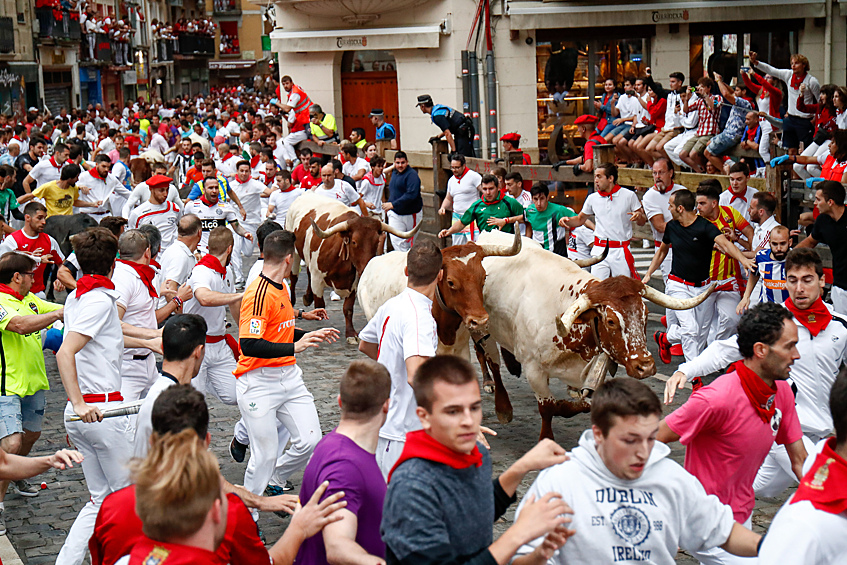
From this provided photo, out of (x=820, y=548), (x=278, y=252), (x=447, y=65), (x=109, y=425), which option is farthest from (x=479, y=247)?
(x=447, y=65)

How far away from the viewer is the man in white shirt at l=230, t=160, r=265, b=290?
49.9ft

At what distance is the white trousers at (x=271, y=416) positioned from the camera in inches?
264

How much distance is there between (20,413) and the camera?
702 centimetres

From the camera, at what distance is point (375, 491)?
4.06 metres

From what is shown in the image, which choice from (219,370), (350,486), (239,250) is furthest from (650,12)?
(350,486)

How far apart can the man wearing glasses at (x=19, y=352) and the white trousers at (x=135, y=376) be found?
59 cm

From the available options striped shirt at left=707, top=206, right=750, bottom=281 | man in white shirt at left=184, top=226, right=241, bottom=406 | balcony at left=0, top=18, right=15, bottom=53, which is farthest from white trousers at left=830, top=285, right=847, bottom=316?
balcony at left=0, top=18, right=15, bottom=53

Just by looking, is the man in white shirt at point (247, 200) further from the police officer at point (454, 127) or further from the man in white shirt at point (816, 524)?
the man in white shirt at point (816, 524)

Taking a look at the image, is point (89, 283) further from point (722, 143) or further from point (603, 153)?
point (722, 143)

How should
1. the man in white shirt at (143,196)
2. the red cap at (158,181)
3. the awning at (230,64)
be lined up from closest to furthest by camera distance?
1. the red cap at (158,181)
2. the man in white shirt at (143,196)
3. the awning at (230,64)

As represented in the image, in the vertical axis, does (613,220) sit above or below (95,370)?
above

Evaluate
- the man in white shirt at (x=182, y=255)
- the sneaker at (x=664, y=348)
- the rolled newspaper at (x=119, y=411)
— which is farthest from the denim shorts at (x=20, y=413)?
the sneaker at (x=664, y=348)

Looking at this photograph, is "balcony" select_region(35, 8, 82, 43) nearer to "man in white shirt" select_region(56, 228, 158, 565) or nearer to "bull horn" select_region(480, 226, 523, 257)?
"bull horn" select_region(480, 226, 523, 257)

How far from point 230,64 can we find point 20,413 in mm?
72271
